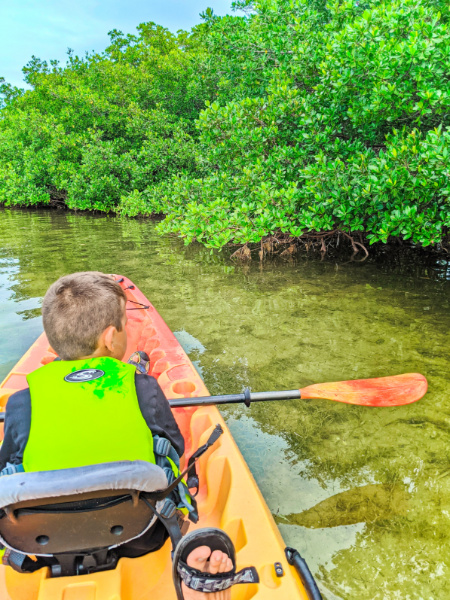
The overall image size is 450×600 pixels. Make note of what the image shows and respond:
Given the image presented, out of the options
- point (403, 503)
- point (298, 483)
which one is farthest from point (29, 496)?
point (403, 503)

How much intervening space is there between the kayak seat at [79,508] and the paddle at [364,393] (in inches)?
39.9

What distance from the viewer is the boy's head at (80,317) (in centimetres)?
151

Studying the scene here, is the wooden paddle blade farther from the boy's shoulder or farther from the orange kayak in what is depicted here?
the boy's shoulder

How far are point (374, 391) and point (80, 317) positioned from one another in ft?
6.14

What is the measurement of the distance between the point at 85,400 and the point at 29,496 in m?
0.28

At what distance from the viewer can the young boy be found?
114 centimetres

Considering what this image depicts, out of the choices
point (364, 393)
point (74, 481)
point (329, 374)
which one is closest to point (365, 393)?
point (364, 393)

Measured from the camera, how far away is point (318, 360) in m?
3.39

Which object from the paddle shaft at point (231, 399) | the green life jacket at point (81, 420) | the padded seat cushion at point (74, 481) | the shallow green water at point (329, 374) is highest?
the green life jacket at point (81, 420)

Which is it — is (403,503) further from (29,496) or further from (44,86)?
(44,86)

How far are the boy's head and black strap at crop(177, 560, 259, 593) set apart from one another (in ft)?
2.70

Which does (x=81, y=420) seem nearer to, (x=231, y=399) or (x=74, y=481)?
(x=74, y=481)

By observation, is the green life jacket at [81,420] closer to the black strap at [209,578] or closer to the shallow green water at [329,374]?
the black strap at [209,578]

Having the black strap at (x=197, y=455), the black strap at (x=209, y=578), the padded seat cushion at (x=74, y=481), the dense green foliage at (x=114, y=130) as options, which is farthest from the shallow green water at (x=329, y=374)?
the dense green foliage at (x=114, y=130)
